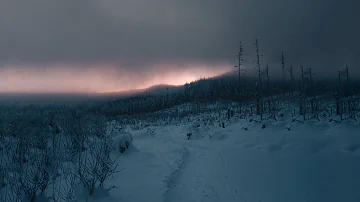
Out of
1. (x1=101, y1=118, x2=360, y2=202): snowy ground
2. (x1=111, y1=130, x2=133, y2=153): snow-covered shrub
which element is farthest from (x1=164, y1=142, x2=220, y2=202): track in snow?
(x1=111, y1=130, x2=133, y2=153): snow-covered shrub

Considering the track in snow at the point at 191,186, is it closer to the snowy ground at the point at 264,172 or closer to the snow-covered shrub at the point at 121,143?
the snowy ground at the point at 264,172

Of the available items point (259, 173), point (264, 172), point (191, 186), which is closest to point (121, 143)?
point (191, 186)

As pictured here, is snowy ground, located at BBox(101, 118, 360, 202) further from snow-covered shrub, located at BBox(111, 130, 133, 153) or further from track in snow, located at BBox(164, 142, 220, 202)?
snow-covered shrub, located at BBox(111, 130, 133, 153)

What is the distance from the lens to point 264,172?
8172 millimetres

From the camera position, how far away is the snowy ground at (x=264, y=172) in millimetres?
6121

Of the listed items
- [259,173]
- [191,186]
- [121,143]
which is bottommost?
[191,186]

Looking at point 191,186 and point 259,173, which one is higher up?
point 259,173

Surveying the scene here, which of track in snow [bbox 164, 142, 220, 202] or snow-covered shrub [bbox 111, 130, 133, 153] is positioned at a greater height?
snow-covered shrub [bbox 111, 130, 133, 153]

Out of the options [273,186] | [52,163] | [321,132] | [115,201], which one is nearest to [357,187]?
[273,186]

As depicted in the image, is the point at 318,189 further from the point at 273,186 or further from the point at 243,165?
the point at 243,165

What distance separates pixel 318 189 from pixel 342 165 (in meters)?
1.68

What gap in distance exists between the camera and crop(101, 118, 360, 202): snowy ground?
6.12 meters

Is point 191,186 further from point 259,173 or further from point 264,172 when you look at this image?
point 264,172

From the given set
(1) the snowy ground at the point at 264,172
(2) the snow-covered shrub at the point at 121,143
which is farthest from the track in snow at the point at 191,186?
(2) the snow-covered shrub at the point at 121,143
